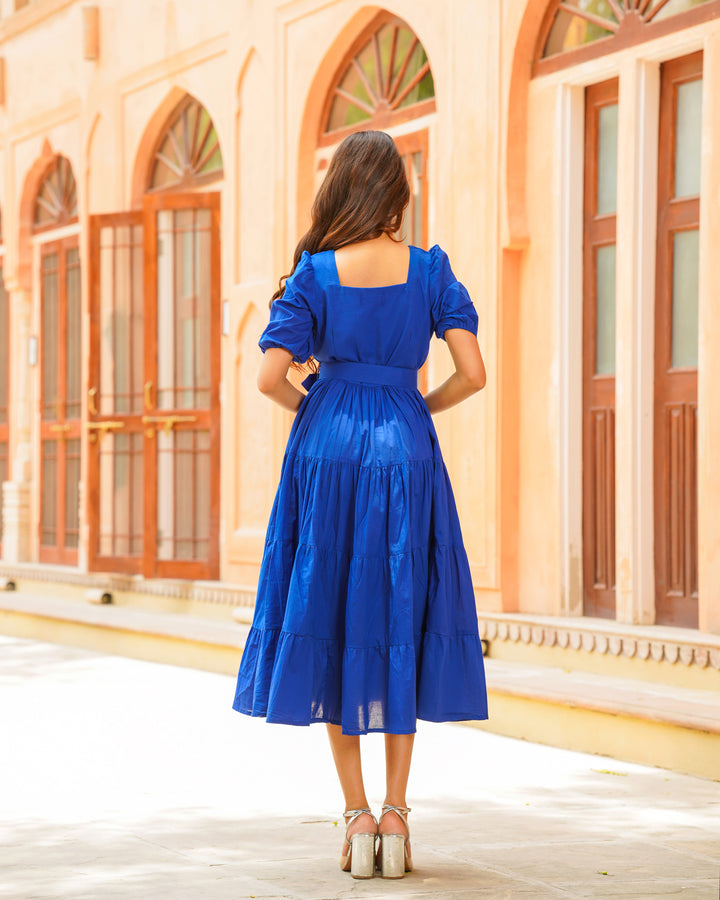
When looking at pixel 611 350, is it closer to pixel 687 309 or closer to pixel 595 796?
pixel 687 309

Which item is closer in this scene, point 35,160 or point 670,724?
point 670,724

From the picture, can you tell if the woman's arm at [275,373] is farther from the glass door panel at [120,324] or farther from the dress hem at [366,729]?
the glass door panel at [120,324]

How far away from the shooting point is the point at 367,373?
10.9 feet

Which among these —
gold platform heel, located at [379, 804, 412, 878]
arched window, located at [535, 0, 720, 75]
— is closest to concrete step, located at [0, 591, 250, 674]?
arched window, located at [535, 0, 720, 75]

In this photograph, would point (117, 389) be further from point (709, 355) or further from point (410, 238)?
point (709, 355)

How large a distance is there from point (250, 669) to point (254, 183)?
19.2 feet

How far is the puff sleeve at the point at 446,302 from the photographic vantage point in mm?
3346

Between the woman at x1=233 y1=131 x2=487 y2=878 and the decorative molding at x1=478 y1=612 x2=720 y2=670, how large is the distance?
2479mm

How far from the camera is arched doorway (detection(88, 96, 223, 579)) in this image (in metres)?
9.21

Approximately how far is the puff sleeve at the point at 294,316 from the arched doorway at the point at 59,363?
7.76 metres

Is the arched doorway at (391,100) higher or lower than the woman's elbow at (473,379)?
higher

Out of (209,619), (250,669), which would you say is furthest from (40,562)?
(250,669)

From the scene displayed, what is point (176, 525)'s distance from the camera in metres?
9.52

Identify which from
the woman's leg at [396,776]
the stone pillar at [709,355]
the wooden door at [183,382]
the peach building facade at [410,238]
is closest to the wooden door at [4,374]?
the peach building facade at [410,238]
